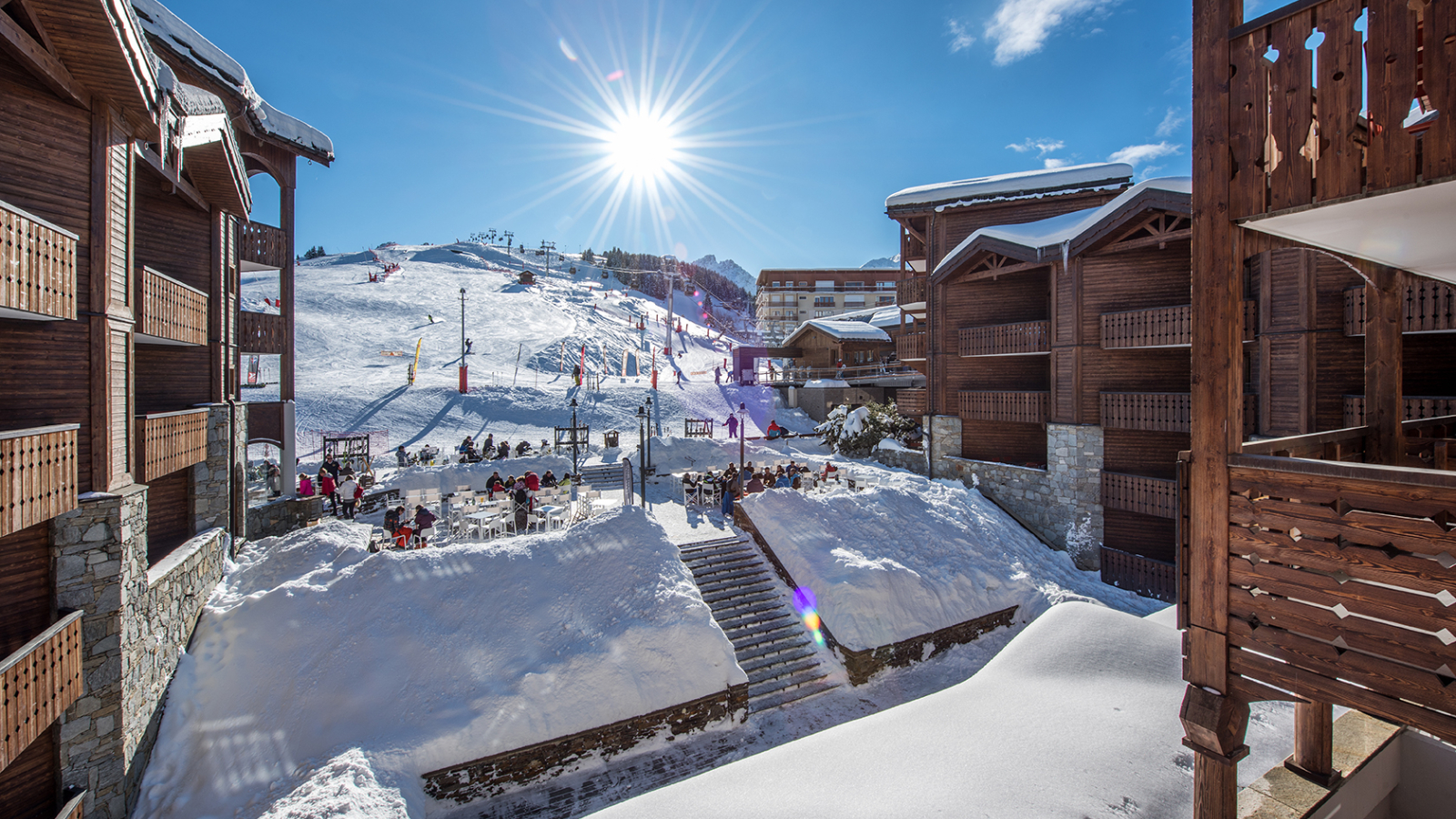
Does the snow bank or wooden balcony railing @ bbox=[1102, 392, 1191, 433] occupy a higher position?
wooden balcony railing @ bbox=[1102, 392, 1191, 433]

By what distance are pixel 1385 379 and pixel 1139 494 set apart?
1143 centimetres

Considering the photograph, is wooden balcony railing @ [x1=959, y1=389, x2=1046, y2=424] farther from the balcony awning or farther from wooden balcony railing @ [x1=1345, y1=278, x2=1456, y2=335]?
the balcony awning

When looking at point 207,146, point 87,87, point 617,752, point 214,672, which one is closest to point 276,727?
point 214,672

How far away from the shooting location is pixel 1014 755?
656cm

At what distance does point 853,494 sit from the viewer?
16.1m

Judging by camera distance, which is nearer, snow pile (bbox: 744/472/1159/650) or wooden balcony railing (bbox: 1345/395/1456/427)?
wooden balcony railing (bbox: 1345/395/1456/427)

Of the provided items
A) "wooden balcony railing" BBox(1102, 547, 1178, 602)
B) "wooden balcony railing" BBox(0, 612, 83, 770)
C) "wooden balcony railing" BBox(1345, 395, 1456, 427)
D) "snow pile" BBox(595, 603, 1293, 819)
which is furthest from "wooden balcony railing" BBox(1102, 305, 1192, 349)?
"wooden balcony railing" BBox(0, 612, 83, 770)

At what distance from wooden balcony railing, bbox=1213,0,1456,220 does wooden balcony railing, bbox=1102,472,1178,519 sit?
542 inches

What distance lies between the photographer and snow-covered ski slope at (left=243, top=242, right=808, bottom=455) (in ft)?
104

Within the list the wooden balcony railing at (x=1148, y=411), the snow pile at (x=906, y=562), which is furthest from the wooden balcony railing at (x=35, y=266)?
the wooden balcony railing at (x=1148, y=411)

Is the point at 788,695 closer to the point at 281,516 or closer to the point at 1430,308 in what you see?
the point at 281,516

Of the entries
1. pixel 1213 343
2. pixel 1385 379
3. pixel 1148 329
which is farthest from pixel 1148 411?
pixel 1213 343

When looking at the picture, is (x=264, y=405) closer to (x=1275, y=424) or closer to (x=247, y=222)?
(x=247, y=222)

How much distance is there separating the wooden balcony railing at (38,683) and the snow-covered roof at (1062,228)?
833 inches
